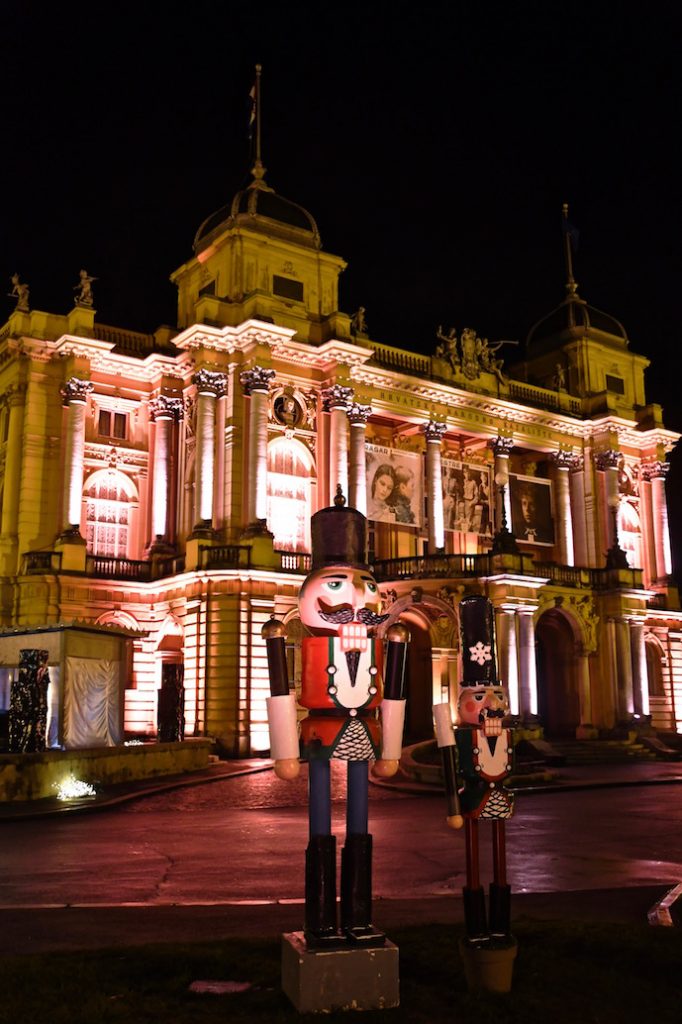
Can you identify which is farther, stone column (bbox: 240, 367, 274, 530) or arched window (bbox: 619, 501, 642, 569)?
arched window (bbox: 619, 501, 642, 569)

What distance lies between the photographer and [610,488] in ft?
164

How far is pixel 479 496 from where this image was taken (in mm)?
46031

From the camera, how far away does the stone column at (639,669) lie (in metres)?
45.1

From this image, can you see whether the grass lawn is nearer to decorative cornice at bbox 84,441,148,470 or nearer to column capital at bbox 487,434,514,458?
decorative cornice at bbox 84,441,148,470

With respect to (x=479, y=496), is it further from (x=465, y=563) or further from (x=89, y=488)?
(x=89, y=488)

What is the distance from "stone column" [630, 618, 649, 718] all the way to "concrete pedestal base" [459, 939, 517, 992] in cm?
4017

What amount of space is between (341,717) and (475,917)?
65.8 inches

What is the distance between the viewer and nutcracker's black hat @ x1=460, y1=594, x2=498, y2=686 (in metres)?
7.70

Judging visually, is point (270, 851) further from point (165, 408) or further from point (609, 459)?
point (609, 459)

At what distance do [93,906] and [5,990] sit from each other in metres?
3.52

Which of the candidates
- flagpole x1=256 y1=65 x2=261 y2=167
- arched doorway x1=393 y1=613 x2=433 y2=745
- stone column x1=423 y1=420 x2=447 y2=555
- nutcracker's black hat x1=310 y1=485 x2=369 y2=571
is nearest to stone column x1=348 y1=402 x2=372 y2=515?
stone column x1=423 y1=420 x2=447 y2=555

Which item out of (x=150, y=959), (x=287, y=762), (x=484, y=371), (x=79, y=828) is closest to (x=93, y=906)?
(x=150, y=959)

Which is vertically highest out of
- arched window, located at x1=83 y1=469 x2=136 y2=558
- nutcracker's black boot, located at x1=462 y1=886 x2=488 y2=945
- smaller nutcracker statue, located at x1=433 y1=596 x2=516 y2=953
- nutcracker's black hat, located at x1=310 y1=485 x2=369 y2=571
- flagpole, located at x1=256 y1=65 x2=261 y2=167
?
flagpole, located at x1=256 y1=65 x2=261 y2=167

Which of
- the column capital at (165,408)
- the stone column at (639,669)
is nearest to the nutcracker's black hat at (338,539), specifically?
the column capital at (165,408)
